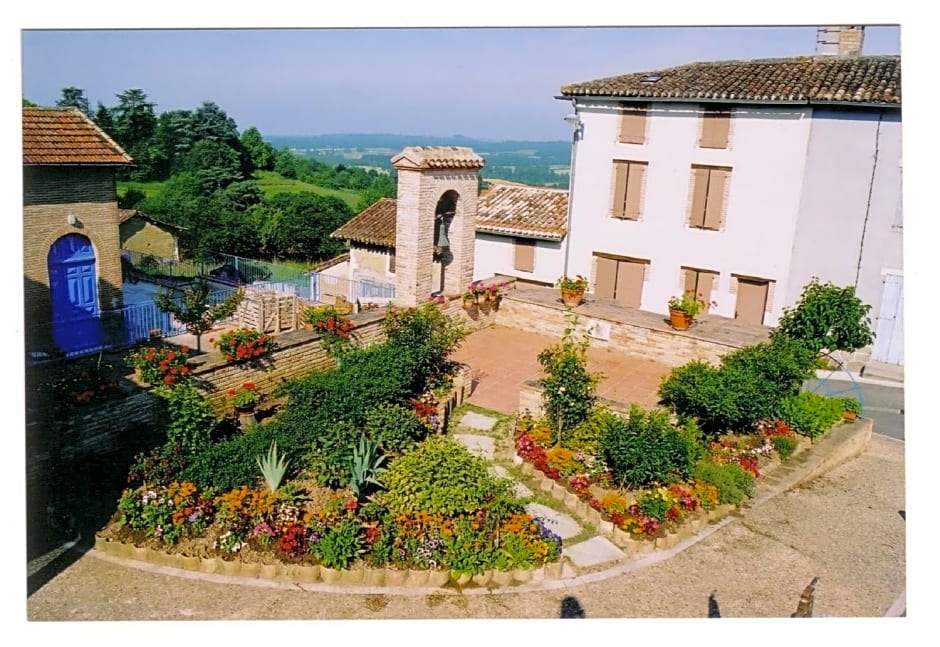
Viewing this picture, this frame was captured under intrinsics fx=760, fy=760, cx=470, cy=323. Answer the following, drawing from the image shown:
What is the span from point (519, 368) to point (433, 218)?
357cm

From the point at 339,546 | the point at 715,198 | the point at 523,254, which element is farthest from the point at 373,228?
the point at 339,546

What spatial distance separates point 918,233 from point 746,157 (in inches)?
431

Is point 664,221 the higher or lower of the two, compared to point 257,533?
higher

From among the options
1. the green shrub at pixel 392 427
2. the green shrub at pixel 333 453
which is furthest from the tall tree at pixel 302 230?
the green shrub at pixel 333 453

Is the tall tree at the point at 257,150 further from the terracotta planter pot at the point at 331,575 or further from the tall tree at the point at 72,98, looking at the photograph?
the terracotta planter pot at the point at 331,575

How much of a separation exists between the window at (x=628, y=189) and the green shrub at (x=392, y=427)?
41.1 feet

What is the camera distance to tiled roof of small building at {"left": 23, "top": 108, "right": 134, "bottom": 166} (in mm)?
15344

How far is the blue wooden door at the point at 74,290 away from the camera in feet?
52.3

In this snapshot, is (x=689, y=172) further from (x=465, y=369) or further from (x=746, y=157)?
(x=465, y=369)

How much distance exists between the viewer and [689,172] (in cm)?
2014

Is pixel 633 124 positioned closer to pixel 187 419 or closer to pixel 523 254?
pixel 523 254
